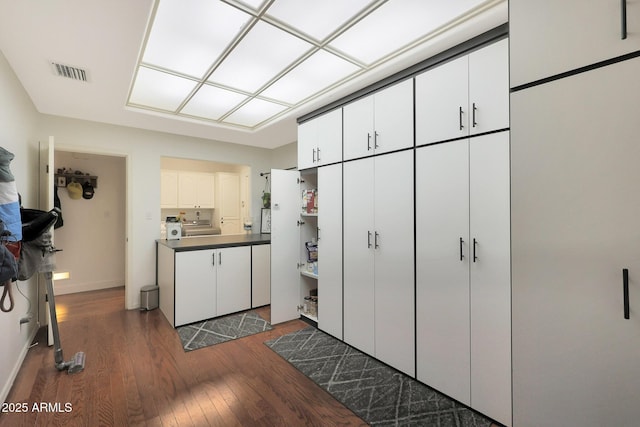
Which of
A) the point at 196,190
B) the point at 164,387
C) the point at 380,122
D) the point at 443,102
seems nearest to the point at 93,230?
the point at 196,190

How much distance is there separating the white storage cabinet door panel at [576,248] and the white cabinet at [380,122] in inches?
39.8

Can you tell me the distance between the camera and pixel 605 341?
1.03 metres

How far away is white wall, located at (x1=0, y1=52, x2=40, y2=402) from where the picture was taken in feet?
6.49

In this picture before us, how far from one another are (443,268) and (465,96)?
1.17 metres

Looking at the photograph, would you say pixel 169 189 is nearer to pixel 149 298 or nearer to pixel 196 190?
pixel 196 190

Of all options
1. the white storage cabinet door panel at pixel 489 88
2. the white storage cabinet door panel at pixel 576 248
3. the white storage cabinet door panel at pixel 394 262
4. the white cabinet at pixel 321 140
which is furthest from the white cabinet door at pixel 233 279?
the white storage cabinet door panel at pixel 576 248

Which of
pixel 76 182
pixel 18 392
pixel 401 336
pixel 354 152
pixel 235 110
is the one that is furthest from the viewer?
pixel 76 182

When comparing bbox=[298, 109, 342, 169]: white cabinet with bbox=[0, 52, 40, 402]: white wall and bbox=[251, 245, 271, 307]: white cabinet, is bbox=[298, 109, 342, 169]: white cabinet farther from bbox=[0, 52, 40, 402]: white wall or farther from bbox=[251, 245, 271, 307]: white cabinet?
bbox=[0, 52, 40, 402]: white wall

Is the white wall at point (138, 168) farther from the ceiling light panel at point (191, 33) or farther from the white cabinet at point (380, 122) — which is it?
the white cabinet at point (380, 122)

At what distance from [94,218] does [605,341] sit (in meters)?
6.25

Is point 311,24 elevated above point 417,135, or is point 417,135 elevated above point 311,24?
point 311,24

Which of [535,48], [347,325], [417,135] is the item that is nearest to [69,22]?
[417,135]

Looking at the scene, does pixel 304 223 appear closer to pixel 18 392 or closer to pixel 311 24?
pixel 311 24

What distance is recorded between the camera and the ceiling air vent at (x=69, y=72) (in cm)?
214
